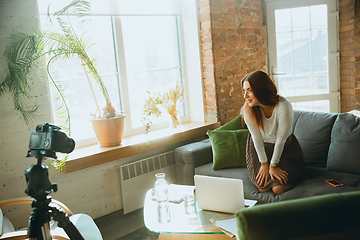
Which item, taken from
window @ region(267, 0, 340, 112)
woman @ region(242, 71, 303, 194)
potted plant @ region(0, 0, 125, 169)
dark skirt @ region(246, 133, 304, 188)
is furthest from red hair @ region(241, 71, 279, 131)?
window @ region(267, 0, 340, 112)

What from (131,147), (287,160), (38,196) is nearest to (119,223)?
(131,147)

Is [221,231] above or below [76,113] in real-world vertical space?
below

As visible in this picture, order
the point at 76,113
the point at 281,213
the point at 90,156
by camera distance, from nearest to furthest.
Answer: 1. the point at 281,213
2. the point at 90,156
3. the point at 76,113

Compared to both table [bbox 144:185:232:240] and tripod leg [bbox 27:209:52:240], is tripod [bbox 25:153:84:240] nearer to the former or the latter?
tripod leg [bbox 27:209:52:240]

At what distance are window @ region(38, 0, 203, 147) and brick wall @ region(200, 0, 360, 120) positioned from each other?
166mm

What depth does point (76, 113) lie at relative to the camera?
3012 mm

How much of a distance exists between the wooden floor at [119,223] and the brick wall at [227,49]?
55.1 inches

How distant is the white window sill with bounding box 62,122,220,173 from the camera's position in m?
2.63

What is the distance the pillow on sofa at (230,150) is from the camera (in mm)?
2859

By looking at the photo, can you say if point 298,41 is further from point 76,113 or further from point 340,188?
point 76,113

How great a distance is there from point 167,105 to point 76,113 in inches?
36.0

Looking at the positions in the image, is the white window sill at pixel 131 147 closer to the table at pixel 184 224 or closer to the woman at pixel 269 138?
the table at pixel 184 224

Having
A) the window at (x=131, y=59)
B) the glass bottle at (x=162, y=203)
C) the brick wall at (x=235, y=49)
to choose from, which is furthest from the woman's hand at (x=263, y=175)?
the window at (x=131, y=59)

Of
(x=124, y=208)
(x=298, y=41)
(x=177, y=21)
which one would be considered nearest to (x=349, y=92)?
(x=298, y=41)
